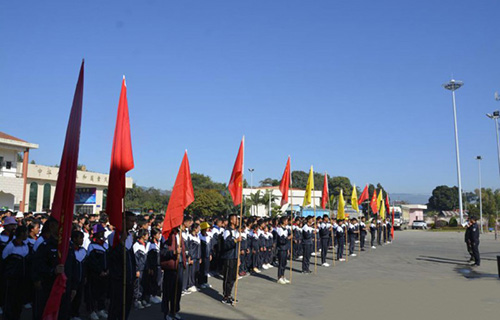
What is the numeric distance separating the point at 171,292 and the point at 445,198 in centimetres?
13191

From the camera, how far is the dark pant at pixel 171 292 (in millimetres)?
7918

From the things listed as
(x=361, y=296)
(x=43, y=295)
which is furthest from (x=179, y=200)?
(x=361, y=296)

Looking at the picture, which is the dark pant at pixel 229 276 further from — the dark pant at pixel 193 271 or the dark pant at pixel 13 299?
the dark pant at pixel 13 299

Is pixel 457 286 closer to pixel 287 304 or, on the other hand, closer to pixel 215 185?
pixel 287 304

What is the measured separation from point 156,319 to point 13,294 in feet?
8.43

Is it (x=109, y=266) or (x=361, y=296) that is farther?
(x=361, y=296)

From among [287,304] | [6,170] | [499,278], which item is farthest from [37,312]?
[6,170]

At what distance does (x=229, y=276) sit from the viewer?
9.84 m

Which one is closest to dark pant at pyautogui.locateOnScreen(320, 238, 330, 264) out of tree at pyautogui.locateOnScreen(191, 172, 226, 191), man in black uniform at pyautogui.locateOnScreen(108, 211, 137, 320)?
man in black uniform at pyautogui.locateOnScreen(108, 211, 137, 320)

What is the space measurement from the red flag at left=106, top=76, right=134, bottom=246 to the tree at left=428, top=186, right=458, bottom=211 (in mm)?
130517

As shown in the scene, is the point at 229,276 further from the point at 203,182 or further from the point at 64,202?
the point at 203,182

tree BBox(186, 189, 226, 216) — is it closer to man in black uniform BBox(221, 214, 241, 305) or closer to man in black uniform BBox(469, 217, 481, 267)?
man in black uniform BBox(469, 217, 481, 267)

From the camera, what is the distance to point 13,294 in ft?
23.8

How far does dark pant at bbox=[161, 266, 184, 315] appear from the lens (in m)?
7.92
